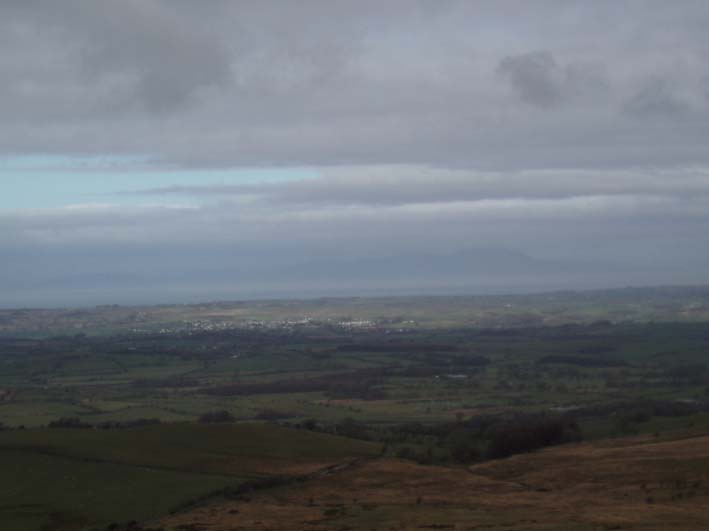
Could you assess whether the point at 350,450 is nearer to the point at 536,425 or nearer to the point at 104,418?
the point at 536,425

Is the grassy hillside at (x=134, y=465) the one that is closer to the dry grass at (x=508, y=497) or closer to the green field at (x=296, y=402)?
the green field at (x=296, y=402)

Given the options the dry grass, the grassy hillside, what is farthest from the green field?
the dry grass

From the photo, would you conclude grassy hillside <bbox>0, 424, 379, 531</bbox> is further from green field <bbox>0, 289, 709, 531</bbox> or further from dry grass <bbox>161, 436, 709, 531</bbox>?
dry grass <bbox>161, 436, 709, 531</bbox>

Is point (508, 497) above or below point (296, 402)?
above

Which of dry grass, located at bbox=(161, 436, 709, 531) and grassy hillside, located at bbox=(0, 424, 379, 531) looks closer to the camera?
dry grass, located at bbox=(161, 436, 709, 531)

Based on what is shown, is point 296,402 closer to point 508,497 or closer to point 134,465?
point 134,465

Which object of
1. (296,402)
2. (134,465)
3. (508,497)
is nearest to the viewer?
(508,497)

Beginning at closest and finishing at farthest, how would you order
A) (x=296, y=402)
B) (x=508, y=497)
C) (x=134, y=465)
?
(x=508, y=497), (x=134, y=465), (x=296, y=402)

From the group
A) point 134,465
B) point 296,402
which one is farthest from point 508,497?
point 296,402

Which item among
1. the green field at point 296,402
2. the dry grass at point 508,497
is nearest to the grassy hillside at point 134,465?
the green field at point 296,402

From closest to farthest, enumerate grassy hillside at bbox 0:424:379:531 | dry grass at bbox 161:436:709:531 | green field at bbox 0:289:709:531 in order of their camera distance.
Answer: dry grass at bbox 161:436:709:531 → grassy hillside at bbox 0:424:379:531 → green field at bbox 0:289:709:531

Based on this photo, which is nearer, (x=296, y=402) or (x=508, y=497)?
(x=508, y=497)

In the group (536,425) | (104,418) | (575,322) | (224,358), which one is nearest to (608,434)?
(536,425)
